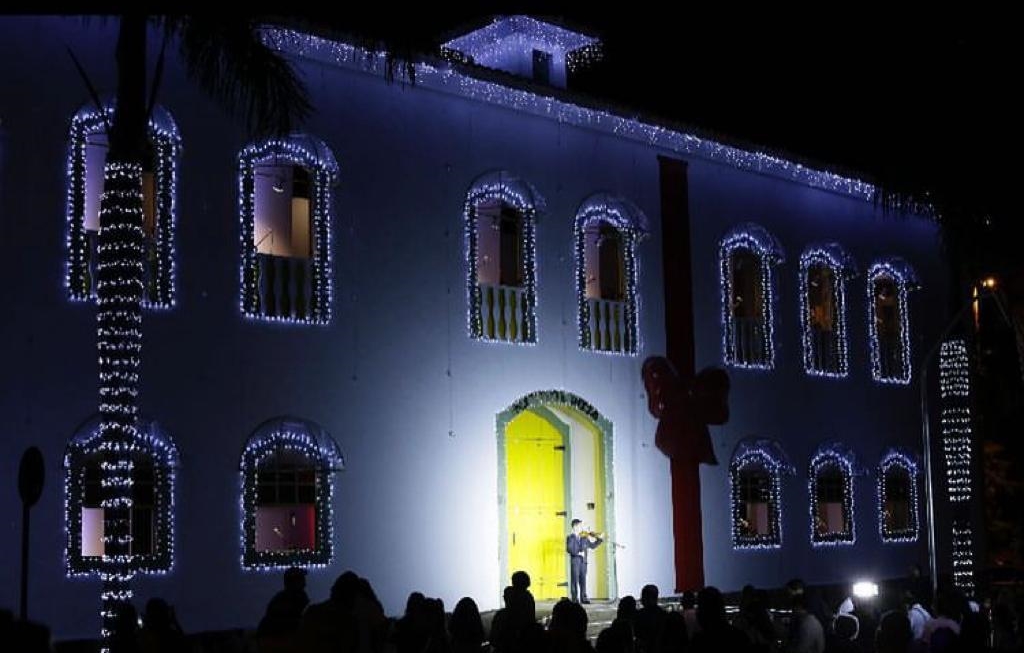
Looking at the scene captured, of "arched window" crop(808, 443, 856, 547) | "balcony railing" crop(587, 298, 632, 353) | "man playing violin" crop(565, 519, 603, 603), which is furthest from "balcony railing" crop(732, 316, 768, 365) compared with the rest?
"man playing violin" crop(565, 519, 603, 603)

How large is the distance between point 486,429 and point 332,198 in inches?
165

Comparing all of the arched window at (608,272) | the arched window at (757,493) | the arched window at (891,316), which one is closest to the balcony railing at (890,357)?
the arched window at (891,316)

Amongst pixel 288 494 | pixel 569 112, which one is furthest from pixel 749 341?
pixel 288 494

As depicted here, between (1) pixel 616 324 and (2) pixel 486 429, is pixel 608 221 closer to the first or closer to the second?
(1) pixel 616 324

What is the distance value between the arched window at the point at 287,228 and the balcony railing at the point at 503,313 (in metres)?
2.83

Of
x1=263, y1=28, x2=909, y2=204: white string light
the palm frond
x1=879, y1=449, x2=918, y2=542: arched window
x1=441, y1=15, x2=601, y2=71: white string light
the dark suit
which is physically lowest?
the dark suit

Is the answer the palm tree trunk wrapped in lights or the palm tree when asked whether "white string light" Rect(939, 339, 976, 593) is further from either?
the palm tree trunk wrapped in lights

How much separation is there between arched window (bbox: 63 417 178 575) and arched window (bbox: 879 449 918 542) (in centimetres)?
1531

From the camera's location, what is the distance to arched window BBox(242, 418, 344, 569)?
18.0 m

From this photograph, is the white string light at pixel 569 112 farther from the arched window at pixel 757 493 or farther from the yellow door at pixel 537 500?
the arched window at pixel 757 493

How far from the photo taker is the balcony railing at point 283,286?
60.5 ft

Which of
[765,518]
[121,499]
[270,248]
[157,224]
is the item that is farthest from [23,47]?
[765,518]

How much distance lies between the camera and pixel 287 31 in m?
18.1

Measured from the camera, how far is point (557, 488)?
875 inches
